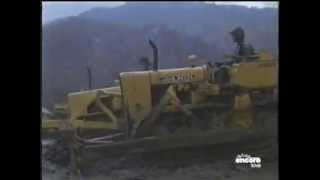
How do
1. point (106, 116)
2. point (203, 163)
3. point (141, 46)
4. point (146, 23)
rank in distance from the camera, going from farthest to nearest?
point (146, 23) < point (141, 46) < point (106, 116) < point (203, 163)

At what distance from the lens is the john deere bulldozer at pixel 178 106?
1.71m

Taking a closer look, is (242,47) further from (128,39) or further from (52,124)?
(52,124)

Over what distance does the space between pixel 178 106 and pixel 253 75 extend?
0.95 feet

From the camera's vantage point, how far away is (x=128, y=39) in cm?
223

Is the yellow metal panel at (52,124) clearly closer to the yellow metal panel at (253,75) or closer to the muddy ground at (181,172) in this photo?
the muddy ground at (181,172)

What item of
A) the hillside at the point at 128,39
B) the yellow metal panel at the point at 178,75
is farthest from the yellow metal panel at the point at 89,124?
the yellow metal panel at the point at 178,75

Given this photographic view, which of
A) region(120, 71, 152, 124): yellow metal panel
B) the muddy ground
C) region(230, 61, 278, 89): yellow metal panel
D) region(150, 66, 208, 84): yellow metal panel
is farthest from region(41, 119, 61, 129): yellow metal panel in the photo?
region(230, 61, 278, 89): yellow metal panel

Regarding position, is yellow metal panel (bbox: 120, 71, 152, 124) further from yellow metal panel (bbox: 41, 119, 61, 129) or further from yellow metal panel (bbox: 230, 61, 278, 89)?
yellow metal panel (bbox: 230, 61, 278, 89)

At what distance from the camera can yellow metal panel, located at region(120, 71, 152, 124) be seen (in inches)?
66.5
